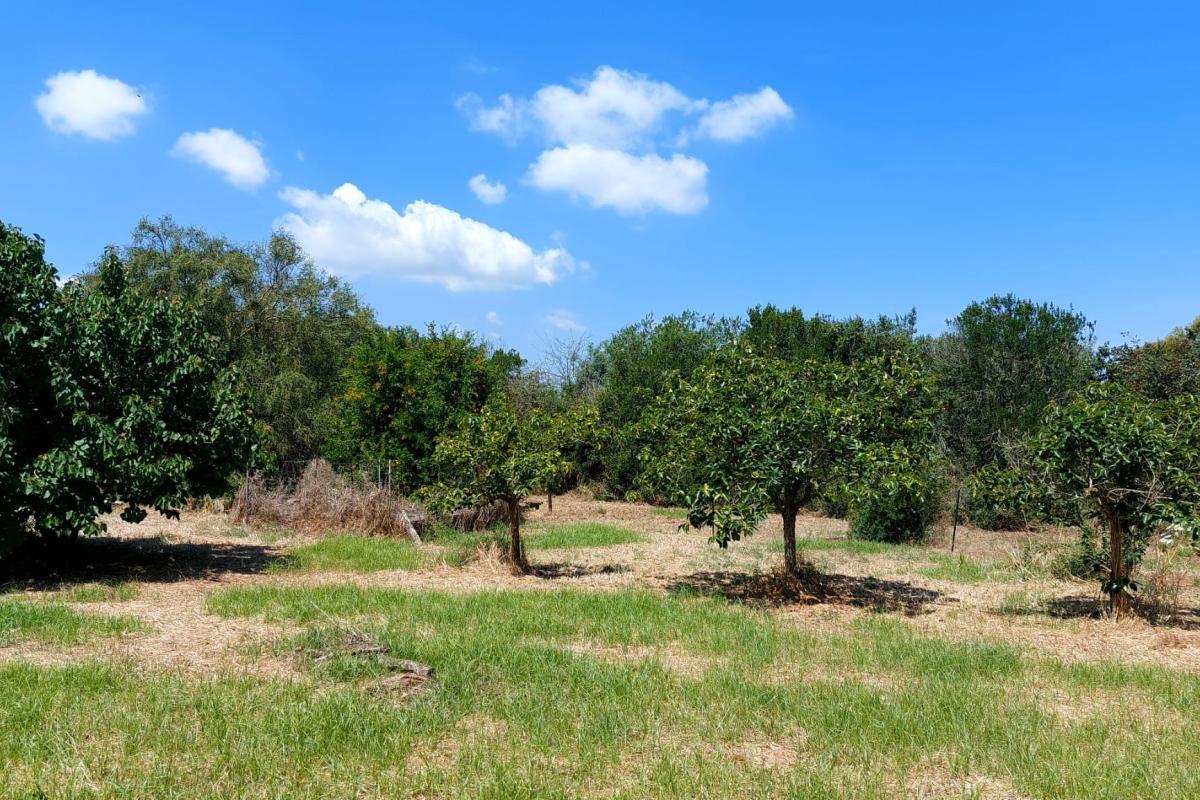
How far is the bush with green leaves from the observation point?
10531mm

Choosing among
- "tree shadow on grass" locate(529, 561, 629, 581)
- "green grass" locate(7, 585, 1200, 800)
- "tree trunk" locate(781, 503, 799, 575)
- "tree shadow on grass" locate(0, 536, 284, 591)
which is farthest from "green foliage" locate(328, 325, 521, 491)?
"green grass" locate(7, 585, 1200, 800)

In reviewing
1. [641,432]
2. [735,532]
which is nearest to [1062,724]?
[735,532]

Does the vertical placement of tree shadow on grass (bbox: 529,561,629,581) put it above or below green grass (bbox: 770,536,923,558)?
above

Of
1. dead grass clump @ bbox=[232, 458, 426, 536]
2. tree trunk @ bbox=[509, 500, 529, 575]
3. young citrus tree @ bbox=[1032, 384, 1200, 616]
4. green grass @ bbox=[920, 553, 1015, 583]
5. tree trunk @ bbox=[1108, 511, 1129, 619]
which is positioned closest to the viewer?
young citrus tree @ bbox=[1032, 384, 1200, 616]

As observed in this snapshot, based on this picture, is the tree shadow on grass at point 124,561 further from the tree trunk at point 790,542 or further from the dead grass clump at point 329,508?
the tree trunk at point 790,542

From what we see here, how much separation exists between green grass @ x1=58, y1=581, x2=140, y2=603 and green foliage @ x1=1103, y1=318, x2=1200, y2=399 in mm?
22027

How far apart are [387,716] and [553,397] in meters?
27.1

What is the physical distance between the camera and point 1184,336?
29.6m

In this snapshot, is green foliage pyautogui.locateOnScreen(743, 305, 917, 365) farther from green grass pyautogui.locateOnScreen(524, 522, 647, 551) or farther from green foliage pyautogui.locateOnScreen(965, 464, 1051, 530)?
green foliage pyautogui.locateOnScreen(965, 464, 1051, 530)

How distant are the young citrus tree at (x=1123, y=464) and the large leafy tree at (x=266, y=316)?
62.5 feet

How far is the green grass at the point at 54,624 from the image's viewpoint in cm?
783

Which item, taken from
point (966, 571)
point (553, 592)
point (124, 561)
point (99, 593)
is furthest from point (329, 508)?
point (966, 571)

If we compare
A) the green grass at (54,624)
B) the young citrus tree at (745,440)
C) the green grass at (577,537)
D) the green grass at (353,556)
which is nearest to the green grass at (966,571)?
the young citrus tree at (745,440)

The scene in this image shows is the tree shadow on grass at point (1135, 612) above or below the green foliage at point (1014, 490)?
below
